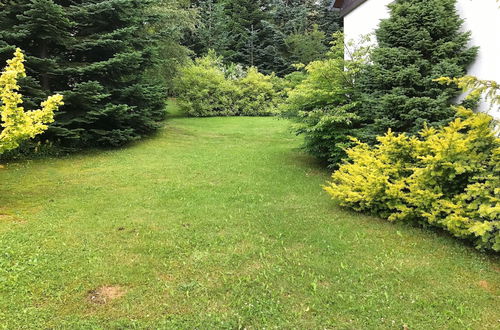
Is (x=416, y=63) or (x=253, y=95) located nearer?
(x=416, y=63)

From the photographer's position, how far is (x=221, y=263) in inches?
149

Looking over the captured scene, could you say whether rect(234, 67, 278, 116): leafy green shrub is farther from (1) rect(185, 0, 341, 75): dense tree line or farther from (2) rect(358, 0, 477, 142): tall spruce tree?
(2) rect(358, 0, 477, 142): tall spruce tree

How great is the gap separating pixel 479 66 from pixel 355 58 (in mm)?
2759

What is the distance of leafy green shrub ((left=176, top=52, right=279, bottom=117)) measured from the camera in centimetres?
1820

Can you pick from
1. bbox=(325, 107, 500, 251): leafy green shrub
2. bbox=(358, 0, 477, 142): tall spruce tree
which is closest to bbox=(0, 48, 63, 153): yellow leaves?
bbox=(325, 107, 500, 251): leafy green shrub

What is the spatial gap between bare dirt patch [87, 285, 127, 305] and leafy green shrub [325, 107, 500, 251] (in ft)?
11.0

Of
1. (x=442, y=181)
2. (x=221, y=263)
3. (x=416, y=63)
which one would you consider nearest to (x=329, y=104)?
(x=416, y=63)

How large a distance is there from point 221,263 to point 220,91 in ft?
53.1

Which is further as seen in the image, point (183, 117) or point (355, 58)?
point (183, 117)

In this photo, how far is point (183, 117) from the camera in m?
18.3

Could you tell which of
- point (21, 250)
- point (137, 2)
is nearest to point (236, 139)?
point (137, 2)

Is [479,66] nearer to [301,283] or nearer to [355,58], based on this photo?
[355,58]

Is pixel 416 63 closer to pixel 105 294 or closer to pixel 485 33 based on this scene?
pixel 485 33

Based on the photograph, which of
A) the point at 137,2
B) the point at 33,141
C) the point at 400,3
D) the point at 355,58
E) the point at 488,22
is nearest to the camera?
the point at 488,22
